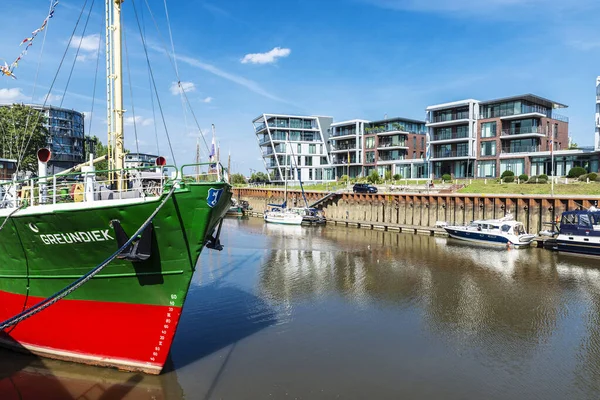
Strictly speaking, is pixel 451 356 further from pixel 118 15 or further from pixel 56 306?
pixel 118 15

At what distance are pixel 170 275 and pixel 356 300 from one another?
9.68 metres

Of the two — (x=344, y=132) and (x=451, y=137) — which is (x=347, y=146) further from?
(x=451, y=137)

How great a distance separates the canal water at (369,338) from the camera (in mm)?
10422

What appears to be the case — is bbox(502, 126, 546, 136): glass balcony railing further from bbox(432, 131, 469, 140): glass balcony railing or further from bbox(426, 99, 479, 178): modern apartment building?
bbox(432, 131, 469, 140): glass balcony railing

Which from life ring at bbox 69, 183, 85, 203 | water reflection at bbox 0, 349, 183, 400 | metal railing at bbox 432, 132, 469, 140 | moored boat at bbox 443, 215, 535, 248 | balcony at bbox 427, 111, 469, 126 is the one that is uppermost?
balcony at bbox 427, 111, 469, 126

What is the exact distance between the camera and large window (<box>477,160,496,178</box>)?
58188 millimetres

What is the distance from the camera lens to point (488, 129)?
58.8m

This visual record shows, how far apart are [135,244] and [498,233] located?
29.3 metres

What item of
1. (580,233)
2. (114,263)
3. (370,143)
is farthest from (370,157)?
(114,263)

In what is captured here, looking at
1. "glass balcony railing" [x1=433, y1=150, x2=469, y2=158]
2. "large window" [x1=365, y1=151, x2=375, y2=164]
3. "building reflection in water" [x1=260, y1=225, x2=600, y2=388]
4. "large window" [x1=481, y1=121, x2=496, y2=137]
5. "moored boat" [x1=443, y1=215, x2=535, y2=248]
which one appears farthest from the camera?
"large window" [x1=365, y1=151, x2=375, y2=164]

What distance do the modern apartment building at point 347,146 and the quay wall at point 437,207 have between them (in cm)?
2204

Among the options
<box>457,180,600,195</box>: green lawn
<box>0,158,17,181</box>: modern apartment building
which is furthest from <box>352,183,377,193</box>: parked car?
<box>0,158,17,181</box>: modern apartment building

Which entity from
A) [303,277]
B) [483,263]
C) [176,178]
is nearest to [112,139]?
[176,178]

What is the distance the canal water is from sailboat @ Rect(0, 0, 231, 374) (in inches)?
27.5
